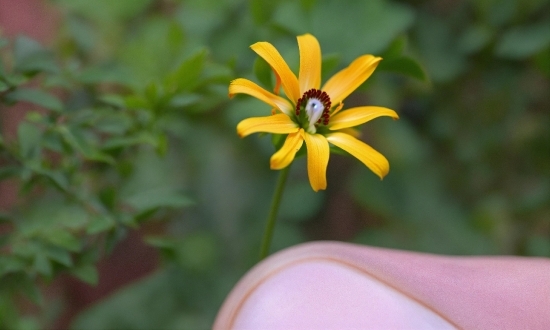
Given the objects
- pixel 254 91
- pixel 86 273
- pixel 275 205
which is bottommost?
pixel 86 273

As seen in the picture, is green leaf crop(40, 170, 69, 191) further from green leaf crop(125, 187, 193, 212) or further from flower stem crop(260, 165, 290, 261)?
flower stem crop(260, 165, 290, 261)

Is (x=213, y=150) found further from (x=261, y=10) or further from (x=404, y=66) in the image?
(x=404, y=66)

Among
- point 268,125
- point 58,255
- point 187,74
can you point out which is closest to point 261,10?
point 187,74

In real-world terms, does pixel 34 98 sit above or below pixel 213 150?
above

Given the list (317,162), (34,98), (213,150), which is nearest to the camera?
(317,162)

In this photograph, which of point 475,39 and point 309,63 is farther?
point 475,39

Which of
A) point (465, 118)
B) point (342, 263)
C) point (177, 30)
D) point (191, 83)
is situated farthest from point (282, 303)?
point (465, 118)

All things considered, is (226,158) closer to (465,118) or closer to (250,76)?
(250,76)

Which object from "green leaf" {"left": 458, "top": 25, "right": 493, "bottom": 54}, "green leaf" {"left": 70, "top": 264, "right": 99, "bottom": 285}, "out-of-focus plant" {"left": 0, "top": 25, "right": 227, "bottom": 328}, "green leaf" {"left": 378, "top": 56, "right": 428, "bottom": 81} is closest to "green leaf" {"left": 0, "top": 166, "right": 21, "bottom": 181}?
"out-of-focus plant" {"left": 0, "top": 25, "right": 227, "bottom": 328}
